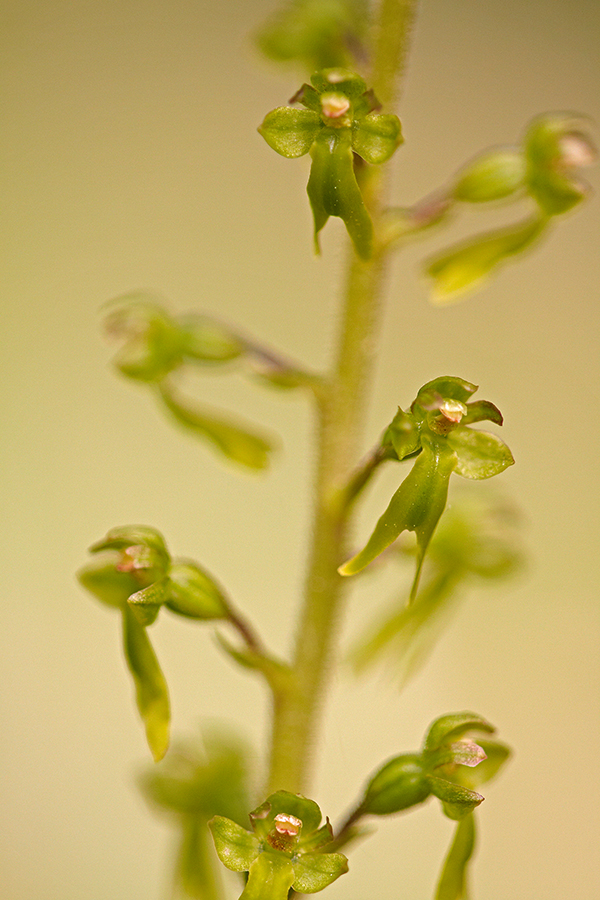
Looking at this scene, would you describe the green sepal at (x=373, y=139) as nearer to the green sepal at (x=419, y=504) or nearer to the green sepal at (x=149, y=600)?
the green sepal at (x=419, y=504)

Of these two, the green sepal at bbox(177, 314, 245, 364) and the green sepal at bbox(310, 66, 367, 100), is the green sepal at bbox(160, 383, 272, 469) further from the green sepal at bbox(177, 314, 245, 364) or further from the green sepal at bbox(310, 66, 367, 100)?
the green sepal at bbox(310, 66, 367, 100)

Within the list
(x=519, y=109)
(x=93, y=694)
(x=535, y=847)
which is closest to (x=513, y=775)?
(x=535, y=847)

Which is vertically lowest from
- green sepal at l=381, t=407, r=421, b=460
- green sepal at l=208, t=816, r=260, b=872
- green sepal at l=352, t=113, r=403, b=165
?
green sepal at l=208, t=816, r=260, b=872

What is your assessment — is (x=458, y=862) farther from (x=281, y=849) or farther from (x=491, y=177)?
(x=491, y=177)

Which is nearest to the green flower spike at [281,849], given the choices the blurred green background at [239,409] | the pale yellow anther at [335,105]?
the pale yellow anther at [335,105]

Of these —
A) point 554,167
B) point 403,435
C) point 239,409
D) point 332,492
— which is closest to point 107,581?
point 332,492

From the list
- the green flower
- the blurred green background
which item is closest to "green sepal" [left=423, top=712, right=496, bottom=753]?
the green flower
